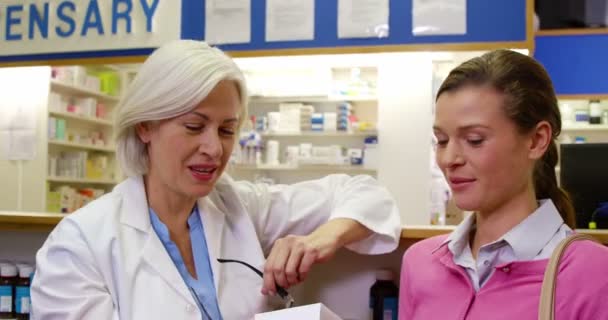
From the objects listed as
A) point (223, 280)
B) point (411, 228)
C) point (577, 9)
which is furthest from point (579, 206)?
point (577, 9)

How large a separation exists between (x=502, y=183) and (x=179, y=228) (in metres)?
0.83

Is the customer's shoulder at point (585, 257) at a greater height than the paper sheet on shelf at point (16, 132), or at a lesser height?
lesser

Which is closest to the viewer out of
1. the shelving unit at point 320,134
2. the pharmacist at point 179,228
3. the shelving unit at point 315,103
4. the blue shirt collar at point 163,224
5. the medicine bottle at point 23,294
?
the pharmacist at point 179,228

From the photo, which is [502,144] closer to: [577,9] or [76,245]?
[76,245]

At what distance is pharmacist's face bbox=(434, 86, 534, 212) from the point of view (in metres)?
1.15

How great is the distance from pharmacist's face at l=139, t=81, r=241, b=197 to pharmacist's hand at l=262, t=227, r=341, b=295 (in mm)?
248

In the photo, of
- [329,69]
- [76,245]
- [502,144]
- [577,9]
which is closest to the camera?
[502,144]

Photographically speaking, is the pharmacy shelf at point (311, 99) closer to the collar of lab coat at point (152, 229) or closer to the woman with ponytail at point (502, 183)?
the collar of lab coat at point (152, 229)

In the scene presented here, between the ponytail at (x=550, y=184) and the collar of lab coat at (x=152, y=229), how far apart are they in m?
0.77

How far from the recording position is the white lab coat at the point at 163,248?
135 centimetres

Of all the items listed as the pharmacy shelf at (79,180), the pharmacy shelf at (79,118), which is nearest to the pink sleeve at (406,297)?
the pharmacy shelf at (79,180)

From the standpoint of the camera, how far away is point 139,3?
10.2 ft

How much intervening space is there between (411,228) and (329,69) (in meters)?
4.69

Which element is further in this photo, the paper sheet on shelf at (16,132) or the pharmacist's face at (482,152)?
the paper sheet on shelf at (16,132)
